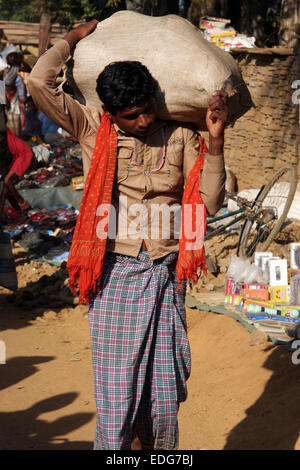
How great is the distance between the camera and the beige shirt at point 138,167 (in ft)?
9.68

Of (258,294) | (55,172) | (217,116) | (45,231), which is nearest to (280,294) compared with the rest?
(258,294)

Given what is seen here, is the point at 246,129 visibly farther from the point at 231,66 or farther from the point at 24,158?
the point at 231,66

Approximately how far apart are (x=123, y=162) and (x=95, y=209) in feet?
0.83

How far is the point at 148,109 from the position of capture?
9.29 ft

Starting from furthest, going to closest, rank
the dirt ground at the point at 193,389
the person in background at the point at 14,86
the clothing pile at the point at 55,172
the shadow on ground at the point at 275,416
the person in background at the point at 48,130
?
the person in background at the point at 48,130
the person in background at the point at 14,86
the clothing pile at the point at 55,172
the dirt ground at the point at 193,389
the shadow on ground at the point at 275,416

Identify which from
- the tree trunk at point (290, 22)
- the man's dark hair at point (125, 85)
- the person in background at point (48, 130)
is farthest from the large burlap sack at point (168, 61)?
the person in background at point (48, 130)

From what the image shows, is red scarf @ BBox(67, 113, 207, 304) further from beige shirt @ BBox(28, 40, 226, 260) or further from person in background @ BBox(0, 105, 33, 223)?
person in background @ BBox(0, 105, 33, 223)

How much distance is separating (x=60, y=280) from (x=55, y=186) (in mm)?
4141

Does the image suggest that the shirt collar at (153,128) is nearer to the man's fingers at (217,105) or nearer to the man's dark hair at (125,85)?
the man's dark hair at (125,85)

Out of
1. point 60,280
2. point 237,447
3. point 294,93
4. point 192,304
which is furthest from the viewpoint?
point 294,93

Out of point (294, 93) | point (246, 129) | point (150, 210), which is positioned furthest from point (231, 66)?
point (246, 129)

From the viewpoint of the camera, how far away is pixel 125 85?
2740mm

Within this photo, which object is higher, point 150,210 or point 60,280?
point 150,210

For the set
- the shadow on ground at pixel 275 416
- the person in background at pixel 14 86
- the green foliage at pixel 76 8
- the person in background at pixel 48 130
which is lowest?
the person in background at pixel 48 130
